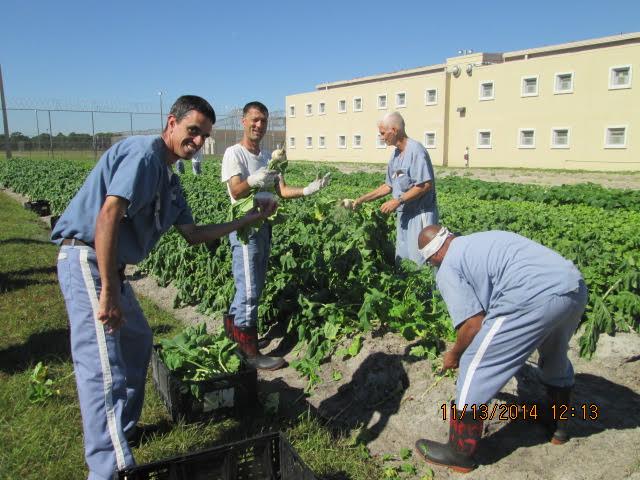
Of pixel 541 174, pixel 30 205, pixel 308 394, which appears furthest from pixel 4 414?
pixel 541 174

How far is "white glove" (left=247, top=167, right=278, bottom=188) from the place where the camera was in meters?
3.80

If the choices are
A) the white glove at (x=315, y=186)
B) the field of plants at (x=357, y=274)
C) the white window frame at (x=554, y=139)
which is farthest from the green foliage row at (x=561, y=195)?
the white window frame at (x=554, y=139)

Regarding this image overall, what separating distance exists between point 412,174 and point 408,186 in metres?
0.12

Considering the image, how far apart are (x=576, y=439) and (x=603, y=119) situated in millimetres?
27621

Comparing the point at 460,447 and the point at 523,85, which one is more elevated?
the point at 523,85

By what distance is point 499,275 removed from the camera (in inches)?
108

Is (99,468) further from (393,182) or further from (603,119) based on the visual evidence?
(603,119)

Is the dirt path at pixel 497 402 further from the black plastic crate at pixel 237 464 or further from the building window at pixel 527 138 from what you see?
the building window at pixel 527 138

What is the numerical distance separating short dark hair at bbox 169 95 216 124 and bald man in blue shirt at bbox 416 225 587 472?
1310 mm

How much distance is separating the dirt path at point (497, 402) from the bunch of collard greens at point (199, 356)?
45 centimetres

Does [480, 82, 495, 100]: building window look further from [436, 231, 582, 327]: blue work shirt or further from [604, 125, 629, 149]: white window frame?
[436, 231, 582, 327]: blue work shirt

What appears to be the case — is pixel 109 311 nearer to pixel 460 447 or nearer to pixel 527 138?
pixel 460 447

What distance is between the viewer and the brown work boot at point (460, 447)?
2854 millimetres
